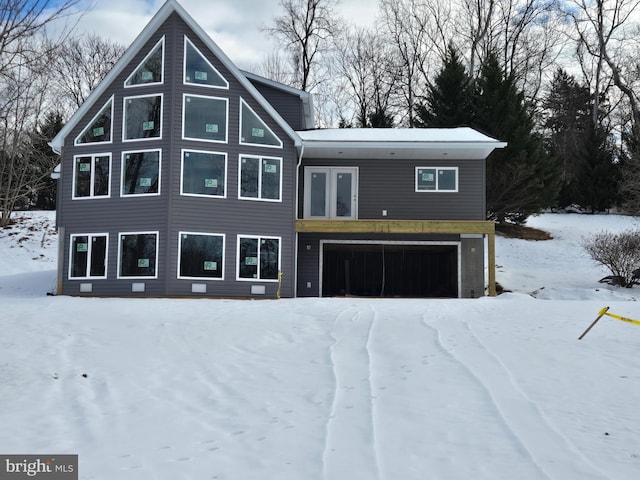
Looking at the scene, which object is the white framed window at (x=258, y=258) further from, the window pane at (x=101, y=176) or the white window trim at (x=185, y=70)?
the white window trim at (x=185, y=70)

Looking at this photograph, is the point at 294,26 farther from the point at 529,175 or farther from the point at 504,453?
the point at 504,453

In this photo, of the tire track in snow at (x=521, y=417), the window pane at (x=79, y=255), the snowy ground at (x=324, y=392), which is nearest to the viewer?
the tire track in snow at (x=521, y=417)

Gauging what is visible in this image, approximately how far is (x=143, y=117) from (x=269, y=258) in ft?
16.4

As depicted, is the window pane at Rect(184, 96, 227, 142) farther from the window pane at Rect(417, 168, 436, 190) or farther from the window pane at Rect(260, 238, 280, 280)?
the window pane at Rect(417, 168, 436, 190)

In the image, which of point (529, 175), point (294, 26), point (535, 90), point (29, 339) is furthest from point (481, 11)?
point (29, 339)

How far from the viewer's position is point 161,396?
21.9 ft

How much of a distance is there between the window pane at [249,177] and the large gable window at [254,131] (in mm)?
526

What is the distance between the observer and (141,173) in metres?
16.6

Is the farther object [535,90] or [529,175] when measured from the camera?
[535,90]

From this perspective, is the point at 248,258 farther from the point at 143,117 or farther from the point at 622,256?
the point at 622,256

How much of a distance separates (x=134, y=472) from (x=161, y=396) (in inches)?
83.6

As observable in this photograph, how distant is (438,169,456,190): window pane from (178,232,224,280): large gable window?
675 cm

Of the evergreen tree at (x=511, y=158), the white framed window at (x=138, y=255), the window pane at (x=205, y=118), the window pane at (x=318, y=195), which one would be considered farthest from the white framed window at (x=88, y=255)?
the evergreen tree at (x=511, y=158)

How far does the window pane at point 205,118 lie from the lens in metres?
16.7
